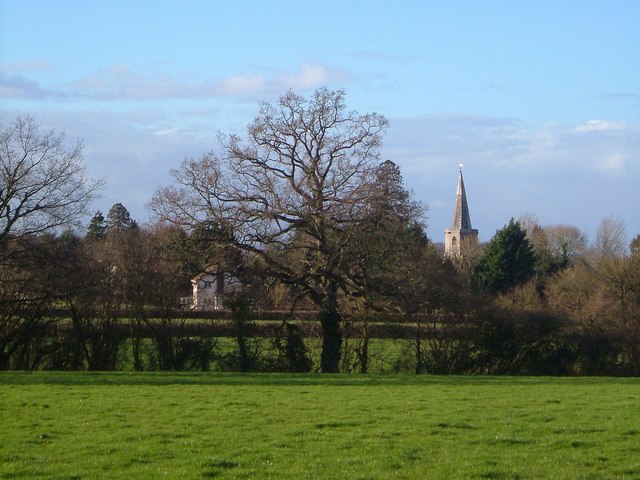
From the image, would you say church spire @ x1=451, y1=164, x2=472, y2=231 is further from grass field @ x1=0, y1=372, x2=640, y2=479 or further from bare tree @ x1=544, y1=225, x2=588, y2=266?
grass field @ x1=0, y1=372, x2=640, y2=479

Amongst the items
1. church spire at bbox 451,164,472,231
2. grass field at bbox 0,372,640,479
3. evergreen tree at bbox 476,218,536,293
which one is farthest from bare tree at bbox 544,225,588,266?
grass field at bbox 0,372,640,479

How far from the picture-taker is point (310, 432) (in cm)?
1354

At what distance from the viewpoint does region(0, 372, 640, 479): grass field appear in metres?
10.8

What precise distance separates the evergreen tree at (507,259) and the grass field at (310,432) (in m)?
40.6

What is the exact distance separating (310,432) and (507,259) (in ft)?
169

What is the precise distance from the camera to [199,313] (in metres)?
35.0

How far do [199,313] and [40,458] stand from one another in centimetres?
2401

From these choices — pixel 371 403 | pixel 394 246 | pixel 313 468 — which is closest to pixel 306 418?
pixel 371 403

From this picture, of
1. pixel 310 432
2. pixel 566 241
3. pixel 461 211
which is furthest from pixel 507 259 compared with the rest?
pixel 461 211

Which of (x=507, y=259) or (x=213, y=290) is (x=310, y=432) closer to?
(x=213, y=290)

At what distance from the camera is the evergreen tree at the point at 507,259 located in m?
62.1

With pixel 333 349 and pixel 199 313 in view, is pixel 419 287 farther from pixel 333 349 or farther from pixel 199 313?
pixel 199 313

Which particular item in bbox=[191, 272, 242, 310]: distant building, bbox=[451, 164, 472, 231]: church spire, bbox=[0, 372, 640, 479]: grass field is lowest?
bbox=[0, 372, 640, 479]: grass field

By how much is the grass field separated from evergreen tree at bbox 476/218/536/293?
4056cm
